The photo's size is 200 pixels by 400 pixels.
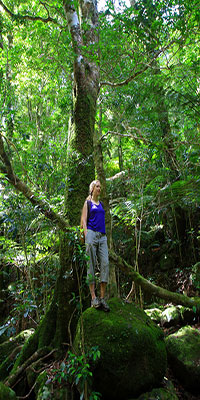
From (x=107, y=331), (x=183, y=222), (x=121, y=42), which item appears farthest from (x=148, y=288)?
(x=121, y=42)

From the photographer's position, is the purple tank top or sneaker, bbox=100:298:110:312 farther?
the purple tank top

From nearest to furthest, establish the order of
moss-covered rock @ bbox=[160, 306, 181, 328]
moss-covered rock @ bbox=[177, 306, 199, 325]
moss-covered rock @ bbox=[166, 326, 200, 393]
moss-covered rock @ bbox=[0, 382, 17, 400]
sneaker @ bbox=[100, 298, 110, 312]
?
1. moss-covered rock @ bbox=[0, 382, 17, 400]
2. sneaker @ bbox=[100, 298, 110, 312]
3. moss-covered rock @ bbox=[166, 326, 200, 393]
4. moss-covered rock @ bbox=[177, 306, 199, 325]
5. moss-covered rock @ bbox=[160, 306, 181, 328]

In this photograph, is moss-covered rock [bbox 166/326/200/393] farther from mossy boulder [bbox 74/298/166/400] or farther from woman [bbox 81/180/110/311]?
woman [bbox 81/180/110/311]

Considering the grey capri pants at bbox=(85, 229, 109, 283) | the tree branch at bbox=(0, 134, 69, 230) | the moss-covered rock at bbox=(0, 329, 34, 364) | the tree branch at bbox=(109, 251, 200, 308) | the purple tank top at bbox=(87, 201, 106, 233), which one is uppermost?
the tree branch at bbox=(0, 134, 69, 230)

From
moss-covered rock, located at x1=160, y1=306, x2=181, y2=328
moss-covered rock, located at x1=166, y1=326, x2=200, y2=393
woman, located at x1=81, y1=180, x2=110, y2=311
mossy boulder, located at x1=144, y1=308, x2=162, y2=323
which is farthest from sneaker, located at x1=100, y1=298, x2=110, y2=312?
mossy boulder, located at x1=144, y1=308, x2=162, y2=323

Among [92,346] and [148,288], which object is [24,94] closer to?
[148,288]

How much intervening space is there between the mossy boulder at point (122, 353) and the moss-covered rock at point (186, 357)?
2.31ft

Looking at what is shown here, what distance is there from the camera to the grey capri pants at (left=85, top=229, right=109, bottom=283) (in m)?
3.93

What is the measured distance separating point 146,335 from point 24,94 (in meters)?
12.7

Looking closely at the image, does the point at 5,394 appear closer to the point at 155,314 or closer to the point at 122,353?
the point at 122,353

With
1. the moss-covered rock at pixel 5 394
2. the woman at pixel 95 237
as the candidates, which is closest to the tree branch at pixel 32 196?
the woman at pixel 95 237

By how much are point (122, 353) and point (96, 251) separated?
1.53m

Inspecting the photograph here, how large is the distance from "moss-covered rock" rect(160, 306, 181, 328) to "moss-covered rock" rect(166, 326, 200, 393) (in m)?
1.00

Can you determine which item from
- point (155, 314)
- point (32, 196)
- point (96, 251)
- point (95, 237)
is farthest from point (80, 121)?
point (155, 314)
